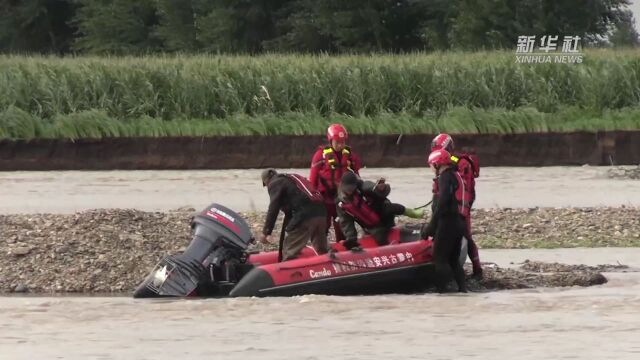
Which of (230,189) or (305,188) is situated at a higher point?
Result: (305,188)

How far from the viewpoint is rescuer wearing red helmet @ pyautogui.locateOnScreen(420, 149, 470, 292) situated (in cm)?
1216

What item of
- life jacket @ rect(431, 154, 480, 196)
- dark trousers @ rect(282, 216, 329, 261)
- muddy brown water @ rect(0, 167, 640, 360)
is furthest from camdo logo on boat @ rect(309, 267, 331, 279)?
life jacket @ rect(431, 154, 480, 196)

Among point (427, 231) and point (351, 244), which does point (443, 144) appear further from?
point (351, 244)

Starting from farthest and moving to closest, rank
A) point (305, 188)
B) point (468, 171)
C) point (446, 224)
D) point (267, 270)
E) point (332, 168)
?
point (332, 168)
point (468, 171)
point (305, 188)
point (446, 224)
point (267, 270)

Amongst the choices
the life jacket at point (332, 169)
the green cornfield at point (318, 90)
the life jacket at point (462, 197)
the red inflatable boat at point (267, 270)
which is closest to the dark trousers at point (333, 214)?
the life jacket at point (332, 169)

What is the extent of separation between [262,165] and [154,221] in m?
8.91

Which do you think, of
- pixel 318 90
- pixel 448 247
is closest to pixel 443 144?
pixel 448 247

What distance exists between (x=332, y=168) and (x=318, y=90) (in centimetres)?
1511

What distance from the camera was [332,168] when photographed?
13594 mm

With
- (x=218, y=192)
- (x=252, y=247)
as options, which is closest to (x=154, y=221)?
(x=252, y=247)

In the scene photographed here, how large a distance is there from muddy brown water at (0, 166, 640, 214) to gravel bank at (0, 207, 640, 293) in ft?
7.19

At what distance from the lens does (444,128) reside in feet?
84.5

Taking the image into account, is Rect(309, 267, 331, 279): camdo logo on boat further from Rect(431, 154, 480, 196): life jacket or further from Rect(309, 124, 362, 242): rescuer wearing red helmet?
Rect(309, 124, 362, 242): rescuer wearing red helmet

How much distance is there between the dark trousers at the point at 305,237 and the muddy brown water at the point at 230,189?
598 centimetres
